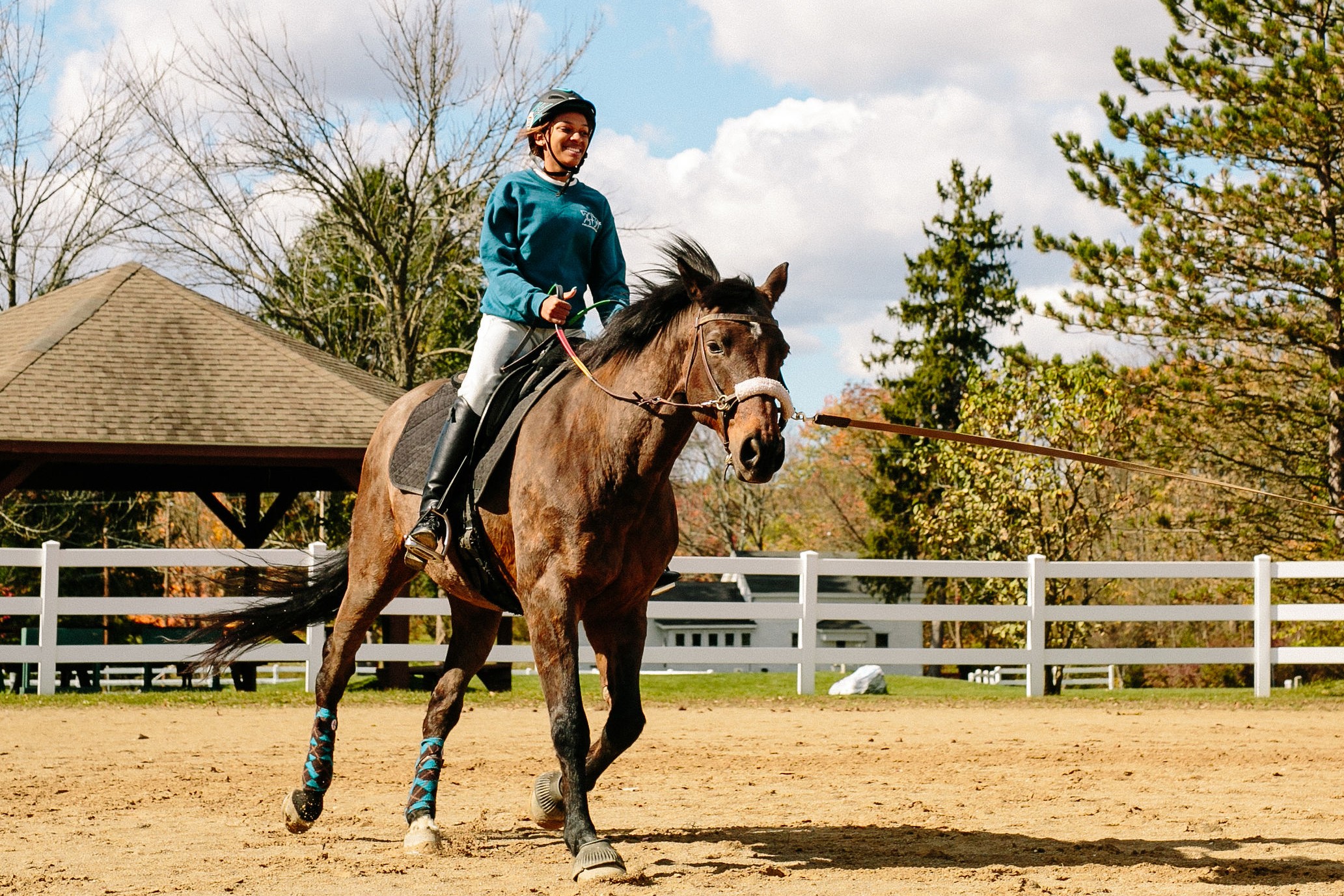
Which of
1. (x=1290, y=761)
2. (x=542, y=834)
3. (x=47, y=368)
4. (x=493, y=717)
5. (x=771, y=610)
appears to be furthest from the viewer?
(x=47, y=368)

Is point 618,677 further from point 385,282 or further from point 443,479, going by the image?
point 385,282

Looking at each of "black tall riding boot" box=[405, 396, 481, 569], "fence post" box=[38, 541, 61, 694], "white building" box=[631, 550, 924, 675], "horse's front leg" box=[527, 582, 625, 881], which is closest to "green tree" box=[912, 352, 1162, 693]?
"fence post" box=[38, 541, 61, 694]

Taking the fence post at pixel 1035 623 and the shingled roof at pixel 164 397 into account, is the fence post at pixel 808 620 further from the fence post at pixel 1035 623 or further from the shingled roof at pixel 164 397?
the shingled roof at pixel 164 397

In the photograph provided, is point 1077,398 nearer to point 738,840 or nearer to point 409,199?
point 409,199

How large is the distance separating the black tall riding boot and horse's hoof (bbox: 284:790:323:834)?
121 cm

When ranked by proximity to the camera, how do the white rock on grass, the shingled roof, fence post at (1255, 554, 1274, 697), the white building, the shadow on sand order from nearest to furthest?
the shadow on sand → fence post at (1255, 554, 1274, 697) → the shingled roof → the white rock on grass → the white building

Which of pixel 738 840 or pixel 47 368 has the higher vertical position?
pixel 47 368

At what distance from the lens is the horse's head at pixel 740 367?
168 inches

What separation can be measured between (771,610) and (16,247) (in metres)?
21.8

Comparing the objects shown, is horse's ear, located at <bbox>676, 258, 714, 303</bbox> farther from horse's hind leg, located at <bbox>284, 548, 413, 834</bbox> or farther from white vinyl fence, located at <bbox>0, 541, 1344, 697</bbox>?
white vinyl fence, located at <bbox>0, 541, 1344, 697</bbox>

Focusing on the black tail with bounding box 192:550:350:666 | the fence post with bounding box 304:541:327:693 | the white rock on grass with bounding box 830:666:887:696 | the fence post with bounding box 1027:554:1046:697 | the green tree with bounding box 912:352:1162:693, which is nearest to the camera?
the black tail with bounding box 192:550:350:666

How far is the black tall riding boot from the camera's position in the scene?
5336 mm

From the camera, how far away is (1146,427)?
872 inches

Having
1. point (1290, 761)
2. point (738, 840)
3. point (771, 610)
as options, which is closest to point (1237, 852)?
point (738, 840)
